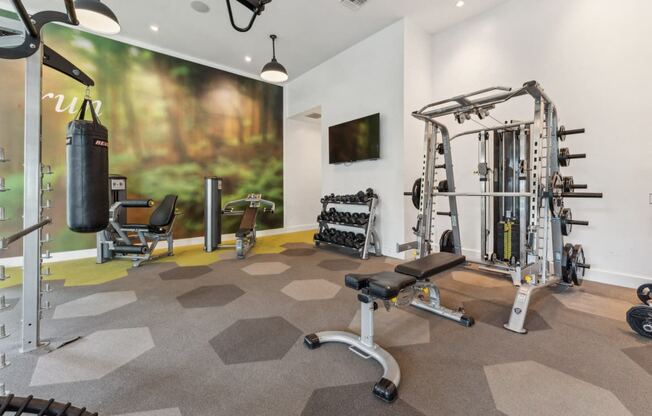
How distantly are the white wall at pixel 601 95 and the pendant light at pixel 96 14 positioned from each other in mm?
4771

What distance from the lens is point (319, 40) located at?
489 centimetres

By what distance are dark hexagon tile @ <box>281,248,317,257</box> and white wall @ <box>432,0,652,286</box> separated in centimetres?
346

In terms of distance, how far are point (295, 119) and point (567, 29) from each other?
5.17 meters

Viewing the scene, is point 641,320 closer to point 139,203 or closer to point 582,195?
point 582,195

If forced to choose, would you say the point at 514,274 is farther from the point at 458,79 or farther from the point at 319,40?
the point at 319,40

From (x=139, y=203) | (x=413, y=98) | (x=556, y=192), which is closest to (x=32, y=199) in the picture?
(x=139, y=203)

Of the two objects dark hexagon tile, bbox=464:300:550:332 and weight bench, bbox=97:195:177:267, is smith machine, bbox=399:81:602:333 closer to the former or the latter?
dark hexagon tile, bbox=464:300:550:332

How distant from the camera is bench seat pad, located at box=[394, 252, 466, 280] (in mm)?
1885

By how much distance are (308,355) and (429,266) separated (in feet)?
3.30

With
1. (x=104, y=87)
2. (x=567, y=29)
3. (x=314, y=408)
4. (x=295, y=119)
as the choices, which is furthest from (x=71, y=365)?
(x=295, y=119)

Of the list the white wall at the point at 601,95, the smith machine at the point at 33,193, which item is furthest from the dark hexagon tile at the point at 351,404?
the white wall at the point at 601,95

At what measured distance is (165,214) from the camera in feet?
14.0

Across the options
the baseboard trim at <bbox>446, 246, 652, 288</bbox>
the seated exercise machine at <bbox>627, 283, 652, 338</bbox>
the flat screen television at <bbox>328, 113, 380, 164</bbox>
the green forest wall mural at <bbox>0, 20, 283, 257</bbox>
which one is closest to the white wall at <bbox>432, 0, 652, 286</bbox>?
the baseboard trim at <bbox>446, 246, 652, 288</bbox>

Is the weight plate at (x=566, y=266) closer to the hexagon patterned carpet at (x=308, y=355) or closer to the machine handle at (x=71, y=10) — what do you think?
the hexagon patterned carpet at (x=308, y=355)
